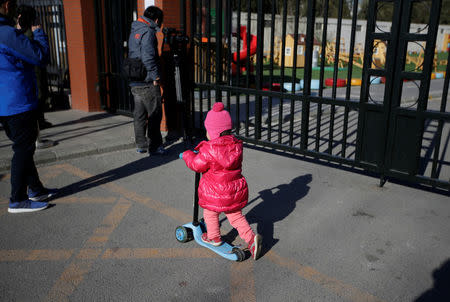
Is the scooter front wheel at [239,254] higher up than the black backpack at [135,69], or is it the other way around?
the black backpack at [135,69]

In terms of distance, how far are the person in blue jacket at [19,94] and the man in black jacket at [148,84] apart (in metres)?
1.79

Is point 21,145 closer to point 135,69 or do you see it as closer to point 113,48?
point 135,69

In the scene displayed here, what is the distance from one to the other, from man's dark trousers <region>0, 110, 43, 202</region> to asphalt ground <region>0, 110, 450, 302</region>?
32cm

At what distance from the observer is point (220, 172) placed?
10.2 feet

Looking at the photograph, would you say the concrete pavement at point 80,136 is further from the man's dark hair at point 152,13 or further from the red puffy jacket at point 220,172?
the red puffy jacket at point 220,172

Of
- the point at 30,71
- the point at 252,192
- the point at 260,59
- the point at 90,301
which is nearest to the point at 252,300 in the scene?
the point at 90,301

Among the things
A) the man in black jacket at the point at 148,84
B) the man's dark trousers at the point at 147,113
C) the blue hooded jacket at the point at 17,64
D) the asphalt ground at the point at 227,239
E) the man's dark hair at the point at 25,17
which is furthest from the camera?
the man's dark trousers at the point at 147,113

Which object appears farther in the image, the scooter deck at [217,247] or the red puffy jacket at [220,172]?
the scooter deck at [217,247]

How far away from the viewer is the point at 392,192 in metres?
4.82

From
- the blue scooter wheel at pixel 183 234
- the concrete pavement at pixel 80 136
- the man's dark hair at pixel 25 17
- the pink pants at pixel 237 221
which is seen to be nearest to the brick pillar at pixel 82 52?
the concrete pavement at pixel 80 136

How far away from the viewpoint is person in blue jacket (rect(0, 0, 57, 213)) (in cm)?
370

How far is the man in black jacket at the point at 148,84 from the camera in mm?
5703

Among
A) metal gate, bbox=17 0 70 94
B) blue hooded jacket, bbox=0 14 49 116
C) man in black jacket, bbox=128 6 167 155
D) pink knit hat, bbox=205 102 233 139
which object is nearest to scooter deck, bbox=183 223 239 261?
pink knit hat, bbox=205 102 233 139

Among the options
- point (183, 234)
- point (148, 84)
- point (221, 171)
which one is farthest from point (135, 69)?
point (221, 171)
